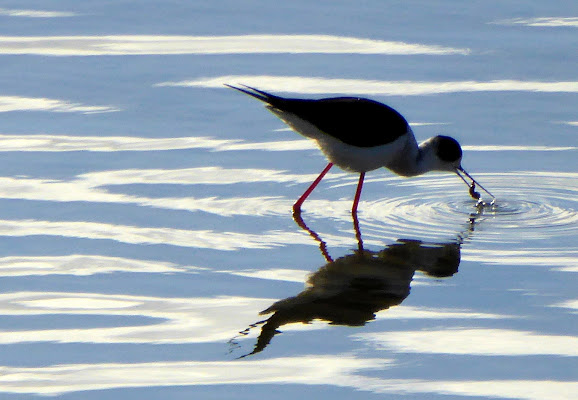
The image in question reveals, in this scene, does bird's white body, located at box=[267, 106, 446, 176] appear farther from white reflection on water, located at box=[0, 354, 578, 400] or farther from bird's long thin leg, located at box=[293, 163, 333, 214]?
white reflection on water, located at box=[0, 354, 578, 400]

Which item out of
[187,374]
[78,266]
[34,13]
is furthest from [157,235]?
[34,13]

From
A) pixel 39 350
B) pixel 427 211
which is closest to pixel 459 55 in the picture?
pixel 427 211

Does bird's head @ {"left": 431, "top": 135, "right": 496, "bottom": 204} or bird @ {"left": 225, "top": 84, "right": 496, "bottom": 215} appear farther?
bird's head @ {"left": 431, "top": 135, "right": 496, "bottom": 204}

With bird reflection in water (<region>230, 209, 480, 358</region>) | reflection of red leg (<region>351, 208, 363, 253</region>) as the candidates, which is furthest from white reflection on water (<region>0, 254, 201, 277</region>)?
reflection of red leg (<region>351, 208, 363, 253</region>)

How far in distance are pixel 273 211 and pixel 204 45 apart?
139 inches

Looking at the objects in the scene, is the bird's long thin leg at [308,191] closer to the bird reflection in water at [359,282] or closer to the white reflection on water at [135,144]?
the bird reflection in water at [359,282]

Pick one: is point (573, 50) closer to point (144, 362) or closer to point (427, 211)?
point (427, 211)

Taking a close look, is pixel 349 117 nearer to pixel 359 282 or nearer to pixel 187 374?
pixel 359 282

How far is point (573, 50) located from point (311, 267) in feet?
15.5

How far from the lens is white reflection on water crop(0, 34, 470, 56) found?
11.3m

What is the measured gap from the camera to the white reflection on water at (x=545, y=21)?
1177 centimetres

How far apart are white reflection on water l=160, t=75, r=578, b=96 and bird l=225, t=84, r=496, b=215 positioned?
158 centimetres

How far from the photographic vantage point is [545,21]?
1187cm

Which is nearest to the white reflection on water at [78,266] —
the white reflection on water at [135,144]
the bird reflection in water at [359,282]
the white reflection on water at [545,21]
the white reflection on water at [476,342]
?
the bird reflection in water at [359,282]
